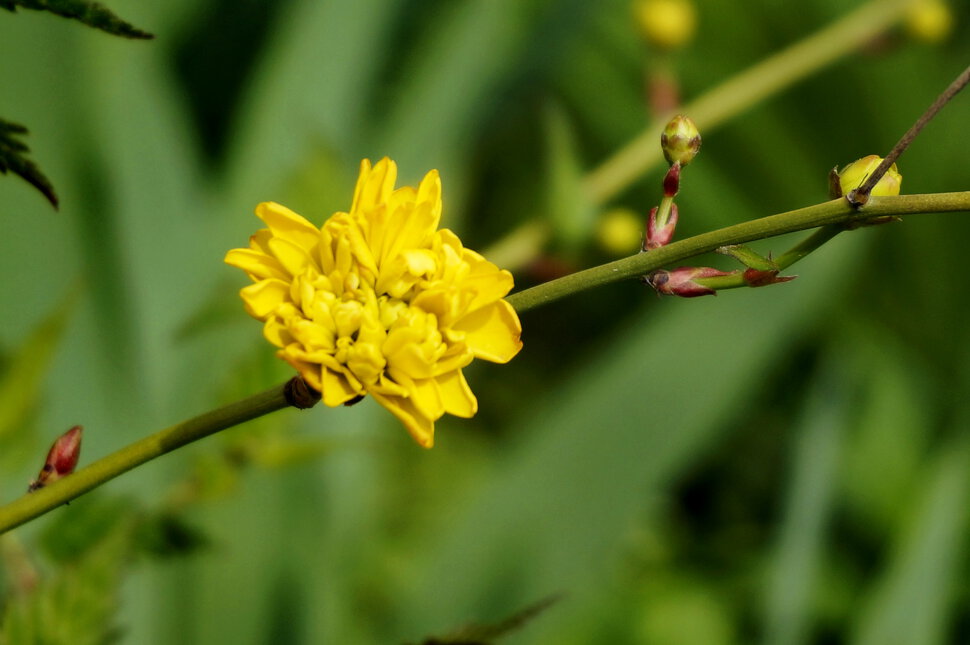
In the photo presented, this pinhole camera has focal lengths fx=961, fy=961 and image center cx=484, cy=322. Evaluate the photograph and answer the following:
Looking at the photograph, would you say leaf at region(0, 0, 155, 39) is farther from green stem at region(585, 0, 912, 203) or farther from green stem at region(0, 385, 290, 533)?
green stem at region(585, 0, 912, 203)

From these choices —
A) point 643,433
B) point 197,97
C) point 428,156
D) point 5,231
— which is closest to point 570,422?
point 643,433

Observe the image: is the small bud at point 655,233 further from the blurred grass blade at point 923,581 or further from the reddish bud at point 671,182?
the blurred grass blade at point 923,581

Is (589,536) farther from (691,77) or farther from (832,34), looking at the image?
(691,77)

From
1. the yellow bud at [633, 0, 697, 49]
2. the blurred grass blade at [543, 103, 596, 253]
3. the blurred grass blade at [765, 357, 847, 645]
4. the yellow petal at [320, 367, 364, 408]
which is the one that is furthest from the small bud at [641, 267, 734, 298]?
the blurred grass blade at [765, 357, 847, 645]

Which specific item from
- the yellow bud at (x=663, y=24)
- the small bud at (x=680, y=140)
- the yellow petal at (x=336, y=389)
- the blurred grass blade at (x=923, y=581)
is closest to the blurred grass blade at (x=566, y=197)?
the yellow bud at (x=663, y=24)

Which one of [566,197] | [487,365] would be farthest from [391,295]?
[487,365]
